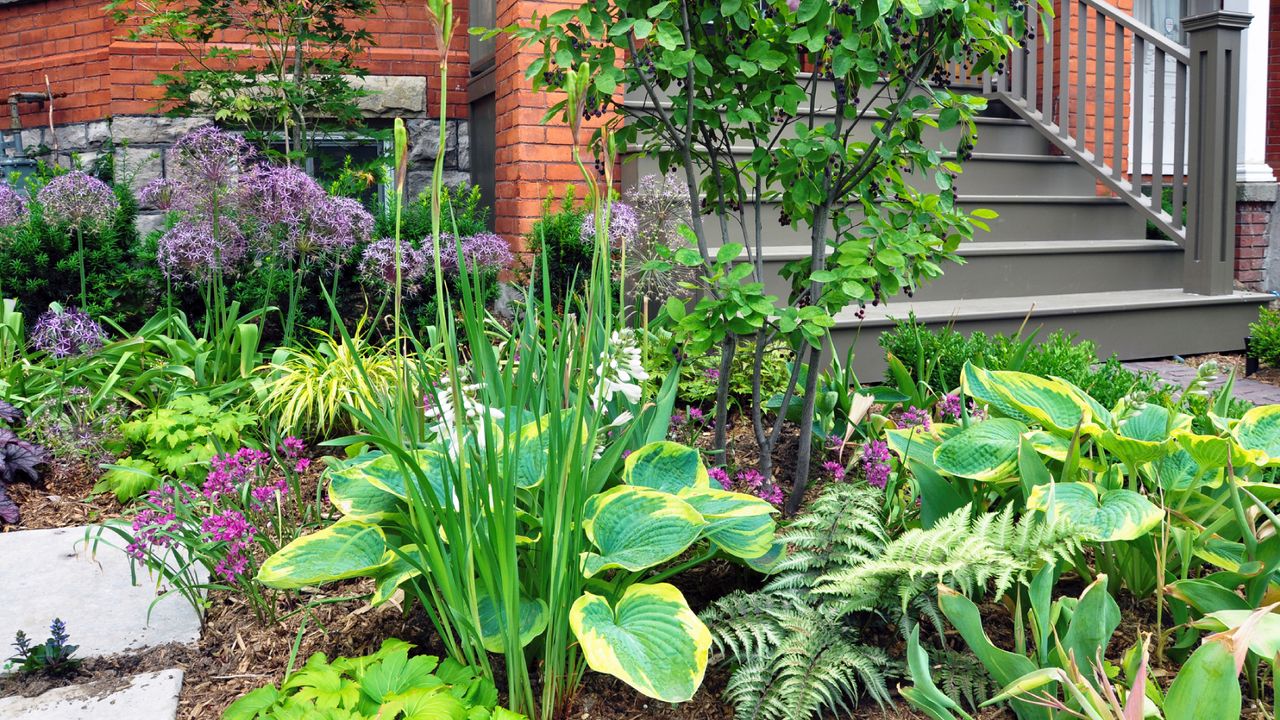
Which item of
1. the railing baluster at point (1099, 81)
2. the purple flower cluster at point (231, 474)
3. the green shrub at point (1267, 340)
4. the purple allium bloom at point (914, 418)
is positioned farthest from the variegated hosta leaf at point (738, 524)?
the railing baluster at point (1099, 81)

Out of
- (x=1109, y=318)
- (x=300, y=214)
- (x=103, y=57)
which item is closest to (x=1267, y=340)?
(x=1109, y=318)

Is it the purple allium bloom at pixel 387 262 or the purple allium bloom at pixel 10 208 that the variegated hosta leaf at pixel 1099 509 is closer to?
the purple allium bloom at pixel 387 262

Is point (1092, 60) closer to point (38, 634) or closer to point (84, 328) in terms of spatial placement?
point (84, 328)

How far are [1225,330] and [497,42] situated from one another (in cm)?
399

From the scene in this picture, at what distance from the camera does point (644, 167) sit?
13.9 feet

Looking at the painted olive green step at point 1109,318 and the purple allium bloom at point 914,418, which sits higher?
the painted olive green step at point 1109,318

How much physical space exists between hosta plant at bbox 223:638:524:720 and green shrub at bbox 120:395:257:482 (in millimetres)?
1453

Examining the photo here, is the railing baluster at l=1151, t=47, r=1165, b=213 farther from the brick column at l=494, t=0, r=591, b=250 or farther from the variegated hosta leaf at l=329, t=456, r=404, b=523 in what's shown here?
the variegated hosta leaf at l=329, t=456, r=404, b=523

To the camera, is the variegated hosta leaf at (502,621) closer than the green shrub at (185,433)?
Yes

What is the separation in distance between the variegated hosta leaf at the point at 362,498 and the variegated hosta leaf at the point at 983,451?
1.07m

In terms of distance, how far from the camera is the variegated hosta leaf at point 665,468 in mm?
1917

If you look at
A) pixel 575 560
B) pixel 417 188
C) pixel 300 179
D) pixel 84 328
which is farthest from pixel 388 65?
pixel 575 560

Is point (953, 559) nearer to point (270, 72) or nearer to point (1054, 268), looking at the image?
point (1054, 268)

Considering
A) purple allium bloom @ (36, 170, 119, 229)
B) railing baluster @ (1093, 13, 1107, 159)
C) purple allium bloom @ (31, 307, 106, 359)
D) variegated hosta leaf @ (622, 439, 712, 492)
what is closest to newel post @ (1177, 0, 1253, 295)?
railing baluster @ (1093, 13, 1107, 159)
